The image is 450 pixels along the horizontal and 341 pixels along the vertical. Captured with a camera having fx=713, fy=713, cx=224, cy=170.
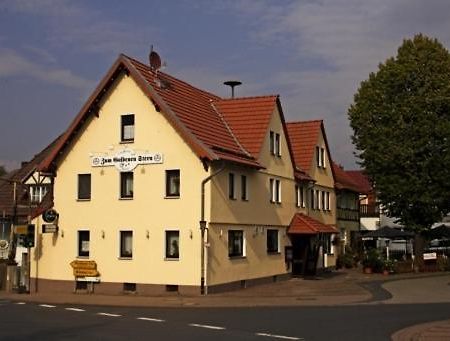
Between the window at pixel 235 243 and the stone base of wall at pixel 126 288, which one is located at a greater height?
the window at pixel 235 243

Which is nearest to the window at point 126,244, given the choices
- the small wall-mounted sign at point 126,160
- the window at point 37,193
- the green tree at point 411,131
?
the small wall-mounted sign at point 126,160

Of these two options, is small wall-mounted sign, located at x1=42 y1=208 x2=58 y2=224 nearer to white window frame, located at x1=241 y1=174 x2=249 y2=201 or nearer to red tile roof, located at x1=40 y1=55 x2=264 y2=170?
red tile roof, located at x1=40 y1=55 x2=264 y2=170

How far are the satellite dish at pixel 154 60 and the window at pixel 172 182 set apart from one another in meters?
5.20

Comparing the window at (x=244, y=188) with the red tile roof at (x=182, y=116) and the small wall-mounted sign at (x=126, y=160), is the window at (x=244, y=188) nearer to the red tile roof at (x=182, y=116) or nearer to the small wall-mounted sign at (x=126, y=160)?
the red tile roof at (x=182, y=116)

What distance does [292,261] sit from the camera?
3650 cm

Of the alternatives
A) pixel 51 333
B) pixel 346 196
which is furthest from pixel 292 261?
pixel 51 333

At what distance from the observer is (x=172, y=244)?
28562 mm

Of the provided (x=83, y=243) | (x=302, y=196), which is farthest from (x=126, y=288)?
(x=302, y=196)

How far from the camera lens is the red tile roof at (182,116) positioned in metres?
28.6

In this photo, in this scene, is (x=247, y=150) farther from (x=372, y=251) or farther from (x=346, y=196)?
(x=346, y=196)

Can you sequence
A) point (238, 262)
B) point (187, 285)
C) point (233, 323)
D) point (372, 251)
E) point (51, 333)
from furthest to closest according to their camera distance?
point (372, 251) < point (238, 262) < point (187, 285) < point (233, 323) < point (51, 333)

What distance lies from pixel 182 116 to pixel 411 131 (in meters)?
18.4

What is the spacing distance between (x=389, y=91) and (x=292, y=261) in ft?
44.5

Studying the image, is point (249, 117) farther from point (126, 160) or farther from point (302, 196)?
point (302, 196)
